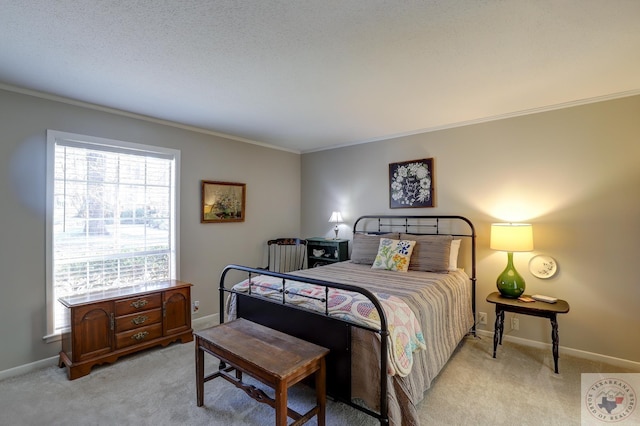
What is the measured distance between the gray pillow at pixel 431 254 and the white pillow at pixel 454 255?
3.6 inches

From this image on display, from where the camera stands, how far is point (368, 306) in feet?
6.42

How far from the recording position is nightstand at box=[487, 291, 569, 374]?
2639mm

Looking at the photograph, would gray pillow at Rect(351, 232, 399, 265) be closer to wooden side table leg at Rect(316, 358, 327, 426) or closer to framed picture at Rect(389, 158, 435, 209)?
framed picture at Rect(389, 158, 435, 209)

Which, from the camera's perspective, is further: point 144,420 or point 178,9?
point 144,420

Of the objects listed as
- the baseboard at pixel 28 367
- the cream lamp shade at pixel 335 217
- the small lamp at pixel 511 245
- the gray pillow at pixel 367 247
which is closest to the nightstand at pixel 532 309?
the small lamp at pixel 511 245

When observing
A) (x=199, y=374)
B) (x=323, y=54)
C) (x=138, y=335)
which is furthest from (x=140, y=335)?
(x=323, y=54)

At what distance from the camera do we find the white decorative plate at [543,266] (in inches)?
120

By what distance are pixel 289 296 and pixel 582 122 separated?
3.16m

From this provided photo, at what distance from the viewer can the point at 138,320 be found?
9.71ft

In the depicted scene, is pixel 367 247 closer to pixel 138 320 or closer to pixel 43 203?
pixel 138 320

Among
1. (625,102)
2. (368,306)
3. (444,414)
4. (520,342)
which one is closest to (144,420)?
(368,306)

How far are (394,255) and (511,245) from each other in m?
1.11

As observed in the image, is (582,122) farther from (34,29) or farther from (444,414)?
(34,29)
